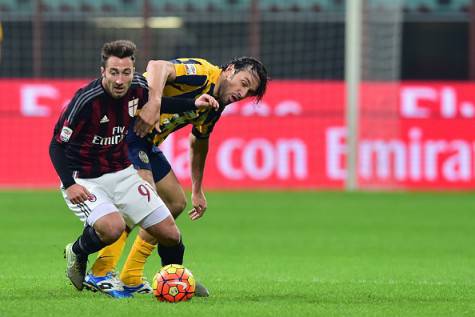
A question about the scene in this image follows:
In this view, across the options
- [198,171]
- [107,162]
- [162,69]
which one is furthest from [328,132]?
[107,162]

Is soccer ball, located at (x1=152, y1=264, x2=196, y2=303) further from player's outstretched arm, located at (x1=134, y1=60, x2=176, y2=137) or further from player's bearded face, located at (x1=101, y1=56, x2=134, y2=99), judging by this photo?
player's bearded face, located at (x1=101, y1=56, x2=134, y2=99)

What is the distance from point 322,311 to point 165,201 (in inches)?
73.0

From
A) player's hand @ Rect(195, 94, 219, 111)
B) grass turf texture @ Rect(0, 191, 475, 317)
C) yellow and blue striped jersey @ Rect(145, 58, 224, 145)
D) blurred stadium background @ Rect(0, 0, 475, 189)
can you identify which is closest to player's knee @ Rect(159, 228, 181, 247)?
grass turf texture @ Rect(0, 191, 475, 317)

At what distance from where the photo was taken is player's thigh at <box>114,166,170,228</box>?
26.8 feet

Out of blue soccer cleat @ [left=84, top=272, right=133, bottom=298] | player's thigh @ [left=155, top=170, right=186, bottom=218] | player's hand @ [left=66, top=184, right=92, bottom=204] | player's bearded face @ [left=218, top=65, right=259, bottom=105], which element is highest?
player's bearded face @ [left=218, top=65, right=259, bottom=105]

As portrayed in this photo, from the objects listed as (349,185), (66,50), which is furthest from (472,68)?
(66,50)

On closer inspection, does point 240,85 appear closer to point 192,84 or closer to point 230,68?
point 230,68

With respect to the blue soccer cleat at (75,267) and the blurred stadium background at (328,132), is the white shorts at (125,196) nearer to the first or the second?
the blue soccer cleat at (75,267)

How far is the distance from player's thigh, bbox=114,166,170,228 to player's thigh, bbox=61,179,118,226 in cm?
7

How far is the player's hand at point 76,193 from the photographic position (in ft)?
25.9

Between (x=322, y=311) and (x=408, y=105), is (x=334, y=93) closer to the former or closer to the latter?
(x=408, y=105)

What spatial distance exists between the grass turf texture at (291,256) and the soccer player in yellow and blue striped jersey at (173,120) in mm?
370

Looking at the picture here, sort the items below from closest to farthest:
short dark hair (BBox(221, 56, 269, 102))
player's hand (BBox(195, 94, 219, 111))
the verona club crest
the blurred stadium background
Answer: player's hand (BBox(195, 94, 219, 111)) < the verona club crest < short dark hair (BBox(221, 56, 269, 102)) < the blurred stadium background

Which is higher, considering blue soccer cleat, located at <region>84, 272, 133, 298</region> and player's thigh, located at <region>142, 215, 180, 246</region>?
player's thigh, located at <region>142, 215, 180, 246</region>
